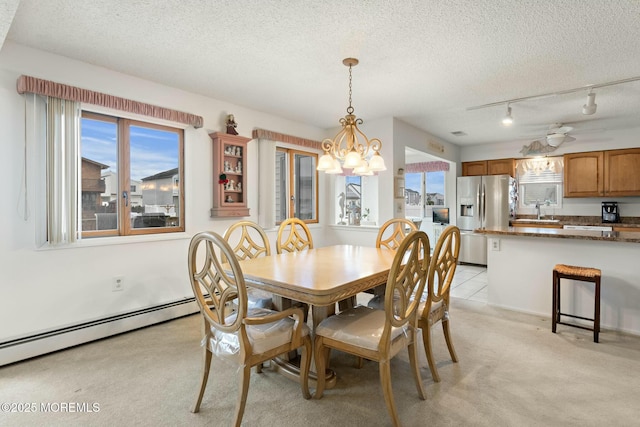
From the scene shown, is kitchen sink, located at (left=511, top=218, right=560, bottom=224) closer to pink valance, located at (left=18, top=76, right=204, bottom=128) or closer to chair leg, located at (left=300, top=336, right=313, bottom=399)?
chair leg, located at (left=300, top=336, right=313, bottom=399)

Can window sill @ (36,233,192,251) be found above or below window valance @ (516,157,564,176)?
below

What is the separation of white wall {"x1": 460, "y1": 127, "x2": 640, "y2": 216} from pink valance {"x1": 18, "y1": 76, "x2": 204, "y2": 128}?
17.7ft

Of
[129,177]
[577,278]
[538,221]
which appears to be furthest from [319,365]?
[538,221]

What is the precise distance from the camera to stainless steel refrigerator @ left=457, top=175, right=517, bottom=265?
5.75 m

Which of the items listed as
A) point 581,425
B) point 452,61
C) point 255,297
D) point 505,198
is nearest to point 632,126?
point 505,198

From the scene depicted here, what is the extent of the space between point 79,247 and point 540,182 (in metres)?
6.84

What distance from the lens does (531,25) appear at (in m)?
2.16

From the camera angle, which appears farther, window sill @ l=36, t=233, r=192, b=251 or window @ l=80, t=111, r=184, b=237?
window @ l=80, t=111, r=184, b=237

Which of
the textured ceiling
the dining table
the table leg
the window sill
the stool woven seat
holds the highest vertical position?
the textured ceiling

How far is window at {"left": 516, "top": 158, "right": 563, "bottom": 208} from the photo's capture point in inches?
227

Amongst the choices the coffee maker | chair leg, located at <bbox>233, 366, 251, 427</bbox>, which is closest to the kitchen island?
the coffee maker

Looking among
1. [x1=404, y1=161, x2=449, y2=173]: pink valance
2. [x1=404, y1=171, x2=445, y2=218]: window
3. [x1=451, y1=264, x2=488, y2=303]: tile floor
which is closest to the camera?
[x1=451, y1=264, x2=488, y2=303]: tile floor

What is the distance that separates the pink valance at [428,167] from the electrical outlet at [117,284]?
5.67 metres

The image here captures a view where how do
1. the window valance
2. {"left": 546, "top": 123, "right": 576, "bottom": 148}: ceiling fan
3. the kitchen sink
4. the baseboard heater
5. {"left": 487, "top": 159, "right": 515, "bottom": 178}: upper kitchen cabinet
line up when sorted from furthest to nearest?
{"left": 487, "top": 159, "right": 515, "bottom": 178}: upper kitchen cabinet → the window valance → the kitchen sink → {"left": 546, "top": 123, "right": 576, "bottom": 148}: ceiling fan → the baseboard heater
